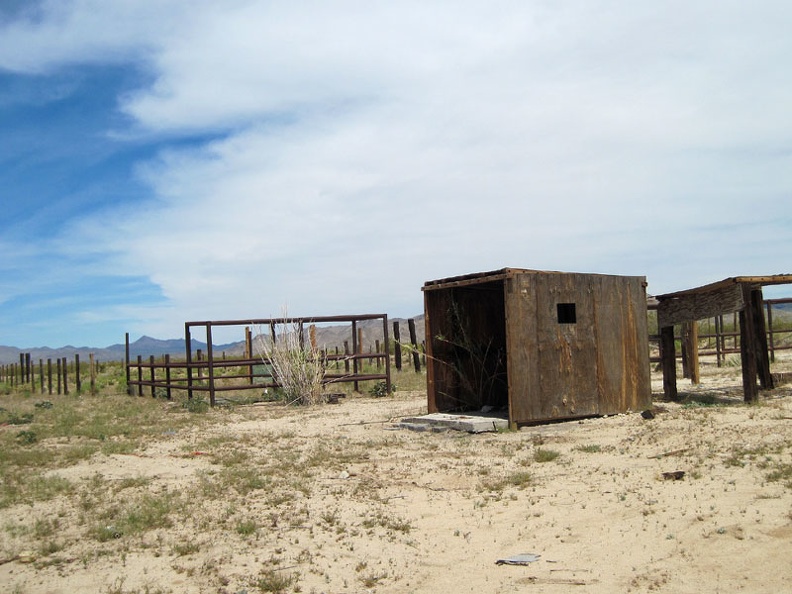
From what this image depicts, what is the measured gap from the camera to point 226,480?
772 cm

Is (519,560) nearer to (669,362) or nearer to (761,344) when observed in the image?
(669,362)

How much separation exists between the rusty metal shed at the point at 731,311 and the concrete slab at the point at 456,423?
3.84m

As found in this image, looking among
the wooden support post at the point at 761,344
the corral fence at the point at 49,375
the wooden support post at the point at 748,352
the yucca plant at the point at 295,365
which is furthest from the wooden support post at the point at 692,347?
the corral fence at the point at 49,375

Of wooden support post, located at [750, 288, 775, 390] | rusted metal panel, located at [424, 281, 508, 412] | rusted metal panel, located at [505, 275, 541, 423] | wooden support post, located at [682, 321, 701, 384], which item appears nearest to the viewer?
rusted metal panel, located at [505, 275, 541, 423]

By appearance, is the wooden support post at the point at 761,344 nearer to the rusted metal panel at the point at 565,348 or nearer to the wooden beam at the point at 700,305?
the wooden beam at the point at 700,305

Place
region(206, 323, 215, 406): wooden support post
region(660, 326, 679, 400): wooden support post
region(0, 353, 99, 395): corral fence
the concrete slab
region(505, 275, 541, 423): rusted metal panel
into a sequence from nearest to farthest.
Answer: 1. region(505, 275, 541, 423): rusted metal panel
2. the concrete slab
3. region(660, 326, 679, 400): wooden support post
4. region(206, 323, 215, 406): wooden support post
5. region(0, 353, 99, 395): corral fence

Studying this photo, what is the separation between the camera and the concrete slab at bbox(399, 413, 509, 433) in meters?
10.6

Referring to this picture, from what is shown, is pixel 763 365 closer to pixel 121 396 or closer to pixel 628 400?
pixel 628 400

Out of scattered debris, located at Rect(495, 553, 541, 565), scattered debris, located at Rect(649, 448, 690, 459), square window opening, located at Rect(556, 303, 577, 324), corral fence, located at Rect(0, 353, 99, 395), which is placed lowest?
scattered debris, located at Rect(495, 553, 541, 565)

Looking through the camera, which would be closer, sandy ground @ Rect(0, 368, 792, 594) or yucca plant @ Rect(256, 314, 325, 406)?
sandy ground @ Rect(0, 368, 792, 594)

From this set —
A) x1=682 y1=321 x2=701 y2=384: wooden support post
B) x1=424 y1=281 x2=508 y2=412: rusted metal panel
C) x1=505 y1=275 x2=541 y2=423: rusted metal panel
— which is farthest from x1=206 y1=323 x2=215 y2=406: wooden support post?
x1=682 y1=321 x2=701 y2=384: wooden support post

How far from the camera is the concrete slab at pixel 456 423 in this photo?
10.6 m

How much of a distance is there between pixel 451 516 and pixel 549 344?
4.89 metres

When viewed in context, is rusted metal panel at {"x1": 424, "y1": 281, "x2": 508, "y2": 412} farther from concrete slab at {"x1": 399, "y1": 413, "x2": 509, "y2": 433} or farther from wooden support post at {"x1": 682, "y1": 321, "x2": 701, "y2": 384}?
wooden support post at {"x1": 682, "y1": 321, "x2": 701, "y2": 384}
